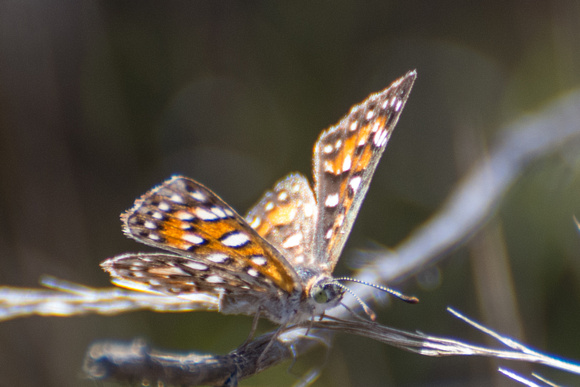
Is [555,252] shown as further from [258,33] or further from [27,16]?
[27,16]

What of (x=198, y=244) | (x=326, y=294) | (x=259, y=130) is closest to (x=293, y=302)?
(x=326, y=294)

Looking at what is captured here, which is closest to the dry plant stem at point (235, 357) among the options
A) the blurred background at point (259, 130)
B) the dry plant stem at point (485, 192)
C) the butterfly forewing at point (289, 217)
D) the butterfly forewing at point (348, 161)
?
the dry plant stem at point (485, 192)

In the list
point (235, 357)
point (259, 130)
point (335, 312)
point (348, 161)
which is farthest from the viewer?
point (259, 130)

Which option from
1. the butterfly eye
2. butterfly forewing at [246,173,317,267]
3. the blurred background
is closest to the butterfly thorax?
the butterfly eye

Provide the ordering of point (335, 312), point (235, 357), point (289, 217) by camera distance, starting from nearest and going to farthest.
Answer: point (235, 357), point (335, 312), point (289, 217)

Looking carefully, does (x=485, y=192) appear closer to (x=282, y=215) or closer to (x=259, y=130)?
(x=282, y=215)

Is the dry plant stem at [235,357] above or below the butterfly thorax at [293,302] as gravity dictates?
below

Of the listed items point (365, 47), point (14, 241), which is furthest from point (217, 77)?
point (14, 241)

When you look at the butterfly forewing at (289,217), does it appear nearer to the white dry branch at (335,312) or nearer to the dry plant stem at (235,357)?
the white dry branch at (335,312)

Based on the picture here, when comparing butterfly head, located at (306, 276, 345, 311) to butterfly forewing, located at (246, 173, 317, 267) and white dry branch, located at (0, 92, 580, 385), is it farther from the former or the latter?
butterfly forewing, located at (246, 173, 317, 267)
